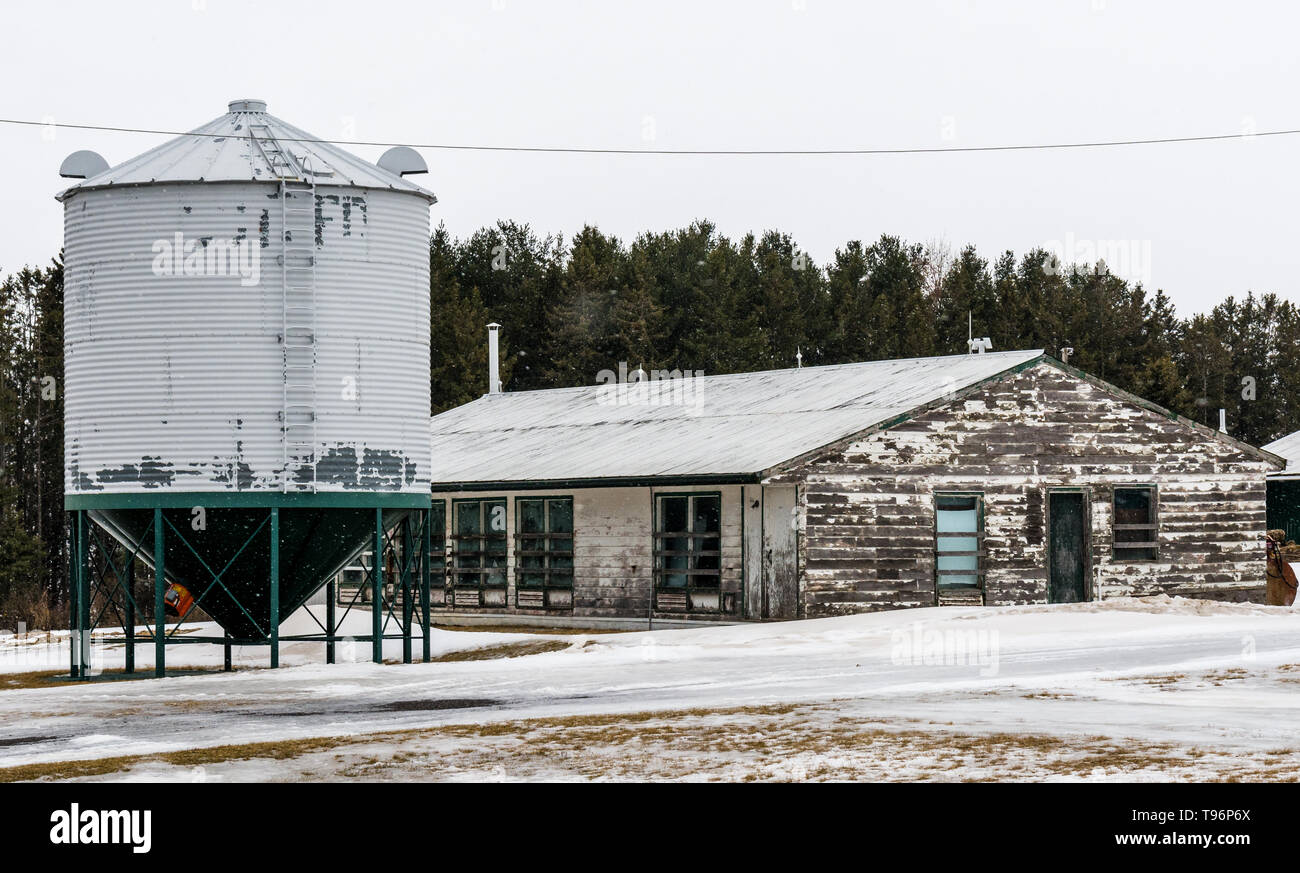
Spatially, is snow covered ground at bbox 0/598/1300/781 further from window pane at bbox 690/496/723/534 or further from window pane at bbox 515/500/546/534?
window pane at bbox 515/500/546/534

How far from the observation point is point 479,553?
3488 centimetres

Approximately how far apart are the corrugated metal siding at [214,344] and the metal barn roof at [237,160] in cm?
16

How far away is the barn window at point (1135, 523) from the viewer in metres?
31.7

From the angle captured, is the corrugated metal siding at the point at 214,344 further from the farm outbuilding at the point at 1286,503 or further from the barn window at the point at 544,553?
the farm outbuilding at the point at 1286,503

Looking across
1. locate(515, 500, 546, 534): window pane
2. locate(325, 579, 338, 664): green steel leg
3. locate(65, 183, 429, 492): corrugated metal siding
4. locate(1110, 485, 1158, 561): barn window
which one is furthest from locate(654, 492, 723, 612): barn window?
locate(65, 183, 429, 492): corrugated metal siding

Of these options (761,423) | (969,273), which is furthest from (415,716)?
(969,273)

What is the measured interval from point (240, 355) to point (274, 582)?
2.84 meters

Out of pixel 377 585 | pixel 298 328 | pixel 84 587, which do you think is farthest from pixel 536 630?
pixel 298 328

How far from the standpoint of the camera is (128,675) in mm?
24453

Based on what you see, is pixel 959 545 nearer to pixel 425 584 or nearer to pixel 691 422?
pixel 691 422

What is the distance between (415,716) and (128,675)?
29.4ft

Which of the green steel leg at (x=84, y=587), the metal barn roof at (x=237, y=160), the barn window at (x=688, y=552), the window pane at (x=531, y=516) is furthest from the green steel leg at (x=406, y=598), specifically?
the window pane at (x=531, y=516)
